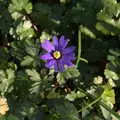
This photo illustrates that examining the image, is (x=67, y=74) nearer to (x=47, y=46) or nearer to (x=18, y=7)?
(x=47, y=46)

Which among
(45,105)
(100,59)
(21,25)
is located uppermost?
(21,25)

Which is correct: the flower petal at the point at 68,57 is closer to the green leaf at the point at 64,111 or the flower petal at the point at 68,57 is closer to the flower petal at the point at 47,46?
the flower petal at the point at 47,46

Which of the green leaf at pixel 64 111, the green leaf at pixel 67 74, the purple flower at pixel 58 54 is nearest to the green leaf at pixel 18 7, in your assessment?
the purple flower at pixel 58 54

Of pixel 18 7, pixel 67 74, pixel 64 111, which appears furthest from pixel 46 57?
pixel 18 7

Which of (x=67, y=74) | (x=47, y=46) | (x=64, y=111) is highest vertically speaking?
(x=47, y=46)

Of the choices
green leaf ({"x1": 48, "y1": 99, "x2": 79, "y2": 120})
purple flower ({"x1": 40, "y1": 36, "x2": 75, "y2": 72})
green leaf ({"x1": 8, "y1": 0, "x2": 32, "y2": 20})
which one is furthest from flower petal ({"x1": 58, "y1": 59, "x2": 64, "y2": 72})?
green leaf ({"x1": 8, "y1": 0, "x2": 32, "y2": 20})

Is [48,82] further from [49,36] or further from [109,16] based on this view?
[109,16]

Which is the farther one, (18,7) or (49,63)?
(18,7)

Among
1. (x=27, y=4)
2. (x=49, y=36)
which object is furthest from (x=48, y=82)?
(x=27, y=4)
